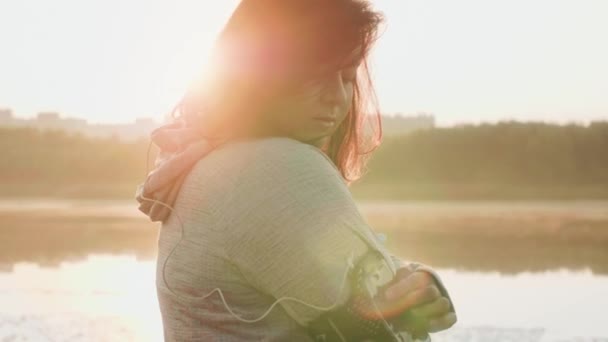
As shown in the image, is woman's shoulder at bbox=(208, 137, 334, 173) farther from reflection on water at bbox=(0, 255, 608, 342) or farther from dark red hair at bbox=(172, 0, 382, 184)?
reflection on water at bbox=(0, 255, 608, 342)

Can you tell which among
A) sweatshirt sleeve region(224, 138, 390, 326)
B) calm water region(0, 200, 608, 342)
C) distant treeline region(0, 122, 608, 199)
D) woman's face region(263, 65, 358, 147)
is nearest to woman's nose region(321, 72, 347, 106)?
woman's face region(263, 65, 358, 147)

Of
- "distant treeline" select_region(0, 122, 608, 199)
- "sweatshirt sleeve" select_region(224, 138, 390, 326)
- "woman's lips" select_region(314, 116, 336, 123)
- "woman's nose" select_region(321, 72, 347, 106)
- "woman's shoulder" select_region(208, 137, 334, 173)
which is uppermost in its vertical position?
"woman's nose" select_region(321, 72, 347, 106)

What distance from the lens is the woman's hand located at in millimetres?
957

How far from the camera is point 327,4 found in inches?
41.3

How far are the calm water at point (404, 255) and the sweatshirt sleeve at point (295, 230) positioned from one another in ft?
20.2

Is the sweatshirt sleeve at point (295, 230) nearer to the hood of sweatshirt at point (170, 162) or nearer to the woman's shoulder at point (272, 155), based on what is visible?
the woman's shoulder at point (272, 155)

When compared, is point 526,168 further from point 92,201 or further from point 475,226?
point 92,201

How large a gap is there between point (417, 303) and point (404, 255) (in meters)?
13.0

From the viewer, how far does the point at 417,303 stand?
970 mm

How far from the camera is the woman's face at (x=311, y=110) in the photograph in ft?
3.41

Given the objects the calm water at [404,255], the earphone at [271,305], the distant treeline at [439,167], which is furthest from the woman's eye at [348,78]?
the distant treeline at [439,167]

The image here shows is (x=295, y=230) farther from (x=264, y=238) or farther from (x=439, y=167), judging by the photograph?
(x=439, y=167)

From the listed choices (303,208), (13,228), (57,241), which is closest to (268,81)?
(303,208)

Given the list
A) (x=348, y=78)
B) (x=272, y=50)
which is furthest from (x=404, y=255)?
(x=272, y=50)
